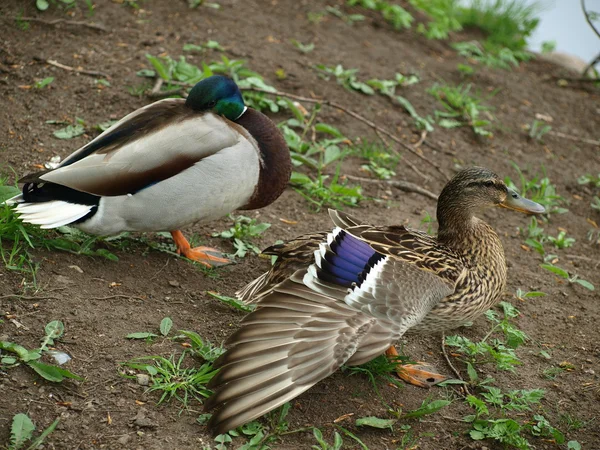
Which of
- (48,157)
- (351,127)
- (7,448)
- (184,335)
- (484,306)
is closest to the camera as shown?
(7,448)

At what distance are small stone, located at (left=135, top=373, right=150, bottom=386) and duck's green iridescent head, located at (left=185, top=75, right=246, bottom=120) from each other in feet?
5.07

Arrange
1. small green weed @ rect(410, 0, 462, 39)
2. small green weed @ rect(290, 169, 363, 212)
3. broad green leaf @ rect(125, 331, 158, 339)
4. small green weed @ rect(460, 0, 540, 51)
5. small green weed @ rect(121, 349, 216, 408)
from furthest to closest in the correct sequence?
1. small green weed @ rect(460, 0, 540, 51)
2. small green weed @ rect(410, 0, 462, 39)
3. small green weed @ rect(290, 169, 363, 212)
4. broad green leaf @ rect(125, 331, 158, 339)
5. small green weed @ rect(121, 349, 216, 408)

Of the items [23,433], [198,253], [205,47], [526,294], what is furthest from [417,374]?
[205,47]

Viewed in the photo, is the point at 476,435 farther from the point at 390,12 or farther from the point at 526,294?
the point at 390,12

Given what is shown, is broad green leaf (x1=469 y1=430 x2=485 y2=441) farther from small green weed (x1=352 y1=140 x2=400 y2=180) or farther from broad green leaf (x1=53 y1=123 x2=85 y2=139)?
broad green leaf (x1=53 y1=123 x2=85 y2=139)

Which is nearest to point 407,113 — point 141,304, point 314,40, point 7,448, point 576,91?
point 314,40

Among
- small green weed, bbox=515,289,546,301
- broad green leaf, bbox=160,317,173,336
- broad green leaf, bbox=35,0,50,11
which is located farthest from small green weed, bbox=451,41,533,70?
broad green leaf, bbox=160,317,173,336

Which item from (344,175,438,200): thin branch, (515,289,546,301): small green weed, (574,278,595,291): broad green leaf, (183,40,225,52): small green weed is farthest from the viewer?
(183,40,225,52): small green weed

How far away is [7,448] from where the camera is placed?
2496 mm

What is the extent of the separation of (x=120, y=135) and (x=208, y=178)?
0.50 metres

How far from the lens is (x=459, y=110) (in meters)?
6.32

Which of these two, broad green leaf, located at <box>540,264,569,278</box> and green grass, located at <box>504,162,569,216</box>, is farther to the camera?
green grass, located at <box>504,162,569,216</box>

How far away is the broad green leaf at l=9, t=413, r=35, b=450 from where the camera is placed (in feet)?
8.22

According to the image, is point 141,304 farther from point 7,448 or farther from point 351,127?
point 351,127
